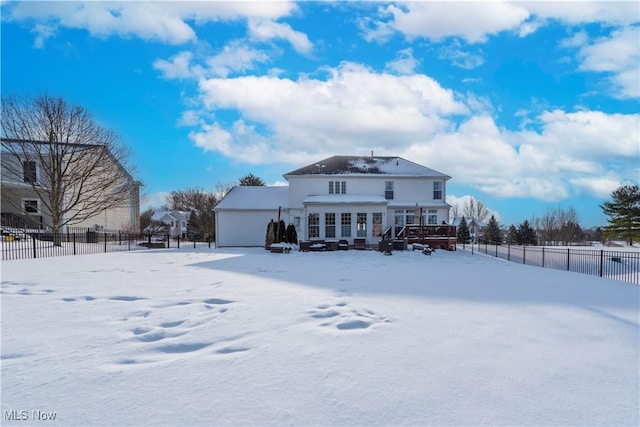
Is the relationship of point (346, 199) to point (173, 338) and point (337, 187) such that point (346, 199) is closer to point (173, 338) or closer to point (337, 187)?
point (337, 187)

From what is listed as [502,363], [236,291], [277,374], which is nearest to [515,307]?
[502,363]

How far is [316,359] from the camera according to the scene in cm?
347

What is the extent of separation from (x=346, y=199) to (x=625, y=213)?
3603cm

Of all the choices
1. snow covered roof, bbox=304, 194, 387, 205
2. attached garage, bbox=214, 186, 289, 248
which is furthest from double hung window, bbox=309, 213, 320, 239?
attached garage, bbox=214, 186, 289, 248

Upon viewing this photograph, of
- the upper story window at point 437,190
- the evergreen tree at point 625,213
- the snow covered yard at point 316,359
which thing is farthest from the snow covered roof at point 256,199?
the evergreen tree at point 625,213

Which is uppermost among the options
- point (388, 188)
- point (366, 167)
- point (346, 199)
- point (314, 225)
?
point (366, 167)

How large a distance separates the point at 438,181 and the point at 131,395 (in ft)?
88.9

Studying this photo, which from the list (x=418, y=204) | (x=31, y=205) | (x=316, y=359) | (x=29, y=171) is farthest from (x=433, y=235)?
(x=31, y=205)

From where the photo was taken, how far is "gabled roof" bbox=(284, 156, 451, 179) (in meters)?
27.1

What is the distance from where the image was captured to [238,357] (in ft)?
11.5

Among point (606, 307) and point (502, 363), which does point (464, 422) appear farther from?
point (606, 307)

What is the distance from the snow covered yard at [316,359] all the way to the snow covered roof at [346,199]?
57.2ft

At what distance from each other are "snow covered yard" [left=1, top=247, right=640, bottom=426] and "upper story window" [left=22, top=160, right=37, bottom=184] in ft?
75.3

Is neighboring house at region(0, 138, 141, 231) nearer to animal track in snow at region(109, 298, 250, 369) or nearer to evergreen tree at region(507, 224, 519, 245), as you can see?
animal track in snow at region(109, 298, 250, 369)
